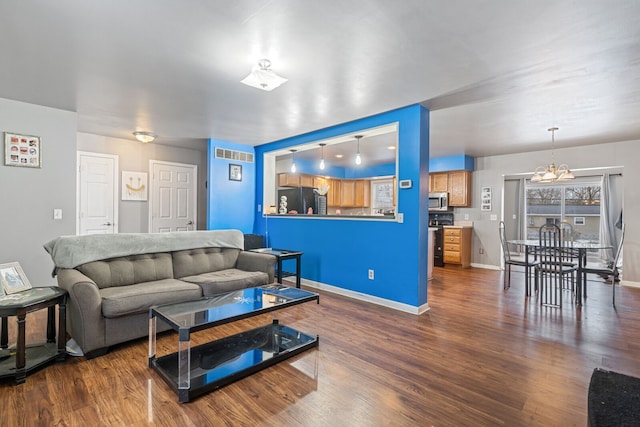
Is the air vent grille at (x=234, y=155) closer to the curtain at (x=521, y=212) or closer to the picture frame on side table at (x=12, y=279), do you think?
the picture frame on side table at (x=12, y=279)

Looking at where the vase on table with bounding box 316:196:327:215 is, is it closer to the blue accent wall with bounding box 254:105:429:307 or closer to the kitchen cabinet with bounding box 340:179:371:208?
the blue accent wall with bounding box 254:105:429:307

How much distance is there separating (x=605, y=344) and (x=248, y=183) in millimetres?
5337

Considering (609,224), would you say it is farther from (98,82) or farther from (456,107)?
(98,82)

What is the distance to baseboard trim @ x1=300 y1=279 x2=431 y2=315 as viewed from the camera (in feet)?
12.1

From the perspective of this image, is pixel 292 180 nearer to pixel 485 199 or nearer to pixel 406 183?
pixel 406 183

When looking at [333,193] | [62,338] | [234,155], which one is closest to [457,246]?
[333,193]

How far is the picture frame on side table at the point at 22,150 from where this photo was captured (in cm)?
363

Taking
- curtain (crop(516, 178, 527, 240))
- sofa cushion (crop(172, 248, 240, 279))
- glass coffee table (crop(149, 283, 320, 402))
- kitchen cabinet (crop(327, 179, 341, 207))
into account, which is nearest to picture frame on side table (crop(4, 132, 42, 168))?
sofa cushion (crop(172, 248, 240, 279))

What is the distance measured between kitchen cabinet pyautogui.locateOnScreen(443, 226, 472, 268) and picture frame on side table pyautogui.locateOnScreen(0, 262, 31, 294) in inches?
262

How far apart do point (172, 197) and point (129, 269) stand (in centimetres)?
349

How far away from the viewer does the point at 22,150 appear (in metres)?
3.72

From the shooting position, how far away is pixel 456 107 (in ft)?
12.3

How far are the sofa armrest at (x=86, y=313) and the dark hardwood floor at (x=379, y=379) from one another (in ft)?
0.48

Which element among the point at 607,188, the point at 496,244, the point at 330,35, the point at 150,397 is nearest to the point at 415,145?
the point at 330,35
